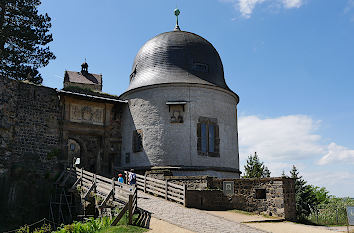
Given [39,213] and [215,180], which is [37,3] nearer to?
[39,213]

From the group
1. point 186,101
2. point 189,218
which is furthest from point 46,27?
point 189,218

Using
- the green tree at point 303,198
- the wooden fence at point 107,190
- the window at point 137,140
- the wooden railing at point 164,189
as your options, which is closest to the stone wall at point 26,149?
the wooden fence at point 107,190

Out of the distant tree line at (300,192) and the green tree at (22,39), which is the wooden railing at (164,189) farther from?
the green tree at (22,39)

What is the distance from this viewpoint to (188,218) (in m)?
12.6

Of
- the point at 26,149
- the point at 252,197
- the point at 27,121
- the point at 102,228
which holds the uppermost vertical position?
the point at 27,121

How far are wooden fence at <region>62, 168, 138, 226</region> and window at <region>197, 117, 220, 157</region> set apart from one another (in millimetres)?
6104

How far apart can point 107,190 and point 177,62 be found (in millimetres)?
10305

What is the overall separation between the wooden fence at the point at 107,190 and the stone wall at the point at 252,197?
112 inches

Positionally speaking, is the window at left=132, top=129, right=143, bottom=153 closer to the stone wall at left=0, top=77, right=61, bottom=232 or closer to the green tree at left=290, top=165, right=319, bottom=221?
the stone wall at left=0, top=77, right=61, bottom=232

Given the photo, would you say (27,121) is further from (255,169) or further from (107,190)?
(255,169)

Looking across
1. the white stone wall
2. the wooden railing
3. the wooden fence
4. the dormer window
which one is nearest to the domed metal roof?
the dormer window

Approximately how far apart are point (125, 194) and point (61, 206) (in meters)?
6.07

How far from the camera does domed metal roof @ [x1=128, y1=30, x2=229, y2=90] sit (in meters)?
21.6

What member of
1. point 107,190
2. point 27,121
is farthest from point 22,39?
point 107,190
